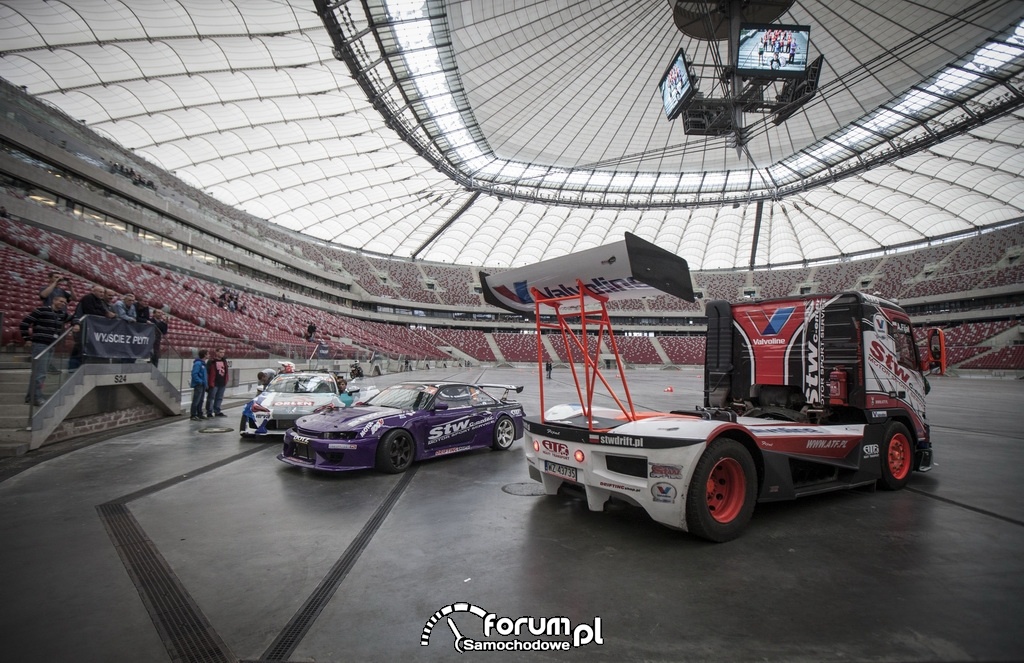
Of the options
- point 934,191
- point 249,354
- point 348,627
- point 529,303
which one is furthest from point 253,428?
point 934,191

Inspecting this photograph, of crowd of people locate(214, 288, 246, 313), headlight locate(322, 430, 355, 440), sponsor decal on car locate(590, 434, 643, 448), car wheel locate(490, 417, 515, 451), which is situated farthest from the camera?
crowd of people locate(214, 288, 246, 313)

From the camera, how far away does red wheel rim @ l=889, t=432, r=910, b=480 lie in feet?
19.3

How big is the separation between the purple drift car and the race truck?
248cm

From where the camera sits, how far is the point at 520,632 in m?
2.67

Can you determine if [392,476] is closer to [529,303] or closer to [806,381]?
[529,303]

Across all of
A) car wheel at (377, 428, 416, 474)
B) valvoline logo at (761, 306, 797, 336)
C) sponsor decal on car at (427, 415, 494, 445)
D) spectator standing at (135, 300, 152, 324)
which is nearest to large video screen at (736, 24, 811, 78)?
valvoline logo at (761, 306, 797, 336)

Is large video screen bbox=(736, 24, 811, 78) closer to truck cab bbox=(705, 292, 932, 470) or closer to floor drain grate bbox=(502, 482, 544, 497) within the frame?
truck cab bbox=(705, 292, 932, 470)

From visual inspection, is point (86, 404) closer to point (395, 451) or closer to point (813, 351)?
point (395, 451)

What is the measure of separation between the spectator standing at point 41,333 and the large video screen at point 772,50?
878 inches

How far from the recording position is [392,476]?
21.5ft

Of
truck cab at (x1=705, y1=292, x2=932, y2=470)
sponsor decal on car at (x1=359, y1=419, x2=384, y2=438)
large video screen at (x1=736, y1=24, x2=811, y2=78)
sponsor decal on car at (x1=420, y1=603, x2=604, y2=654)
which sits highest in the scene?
large video screen at (x1=736, y1=24, x2=811, y2=78)

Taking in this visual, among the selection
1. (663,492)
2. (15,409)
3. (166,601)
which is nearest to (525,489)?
(663,492)

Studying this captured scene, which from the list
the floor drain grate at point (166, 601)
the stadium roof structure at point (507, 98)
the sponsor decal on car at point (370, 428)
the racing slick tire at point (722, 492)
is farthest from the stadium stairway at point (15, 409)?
the stadium roof structure at point (507, 98)

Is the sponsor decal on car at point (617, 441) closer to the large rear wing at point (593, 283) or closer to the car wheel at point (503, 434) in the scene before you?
the large rear wing at point (593, 283)
